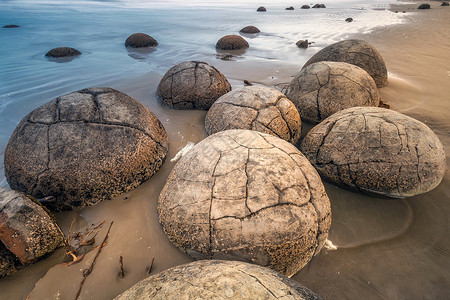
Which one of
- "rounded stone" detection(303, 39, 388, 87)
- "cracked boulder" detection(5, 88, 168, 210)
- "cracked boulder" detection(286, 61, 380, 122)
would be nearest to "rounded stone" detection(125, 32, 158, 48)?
"rounded stone" detection(303, 39, 388, 87)

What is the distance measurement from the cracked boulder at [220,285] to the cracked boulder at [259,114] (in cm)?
236

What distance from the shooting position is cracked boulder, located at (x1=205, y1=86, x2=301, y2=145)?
362cm

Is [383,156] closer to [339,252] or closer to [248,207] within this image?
[339,252]

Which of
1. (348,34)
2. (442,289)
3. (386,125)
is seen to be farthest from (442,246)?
(348,34)

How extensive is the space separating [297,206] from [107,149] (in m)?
2.31

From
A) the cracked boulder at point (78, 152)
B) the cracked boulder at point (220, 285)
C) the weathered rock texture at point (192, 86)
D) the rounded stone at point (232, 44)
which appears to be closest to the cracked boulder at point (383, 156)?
the cracked boulder at point (220, 285)

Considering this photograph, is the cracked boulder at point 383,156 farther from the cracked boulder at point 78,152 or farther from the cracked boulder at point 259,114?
the cracked boulder at point 78,152

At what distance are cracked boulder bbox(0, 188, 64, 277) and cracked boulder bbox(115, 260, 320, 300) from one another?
1405 mm

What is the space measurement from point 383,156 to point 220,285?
2557mm

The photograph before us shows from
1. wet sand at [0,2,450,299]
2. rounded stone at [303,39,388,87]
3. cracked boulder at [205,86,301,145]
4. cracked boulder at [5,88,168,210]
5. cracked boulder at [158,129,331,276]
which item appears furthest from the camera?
rounded stone at [303,39,388,87]

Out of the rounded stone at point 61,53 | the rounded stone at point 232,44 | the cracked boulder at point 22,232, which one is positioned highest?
the rounded stone at point 232,44

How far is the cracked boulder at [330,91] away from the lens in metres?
4.30

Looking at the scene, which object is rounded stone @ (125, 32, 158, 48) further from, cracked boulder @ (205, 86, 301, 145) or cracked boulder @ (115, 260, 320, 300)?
cracked boulder @ (115, 260, 320, 300)

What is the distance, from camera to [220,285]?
133 centimetres
